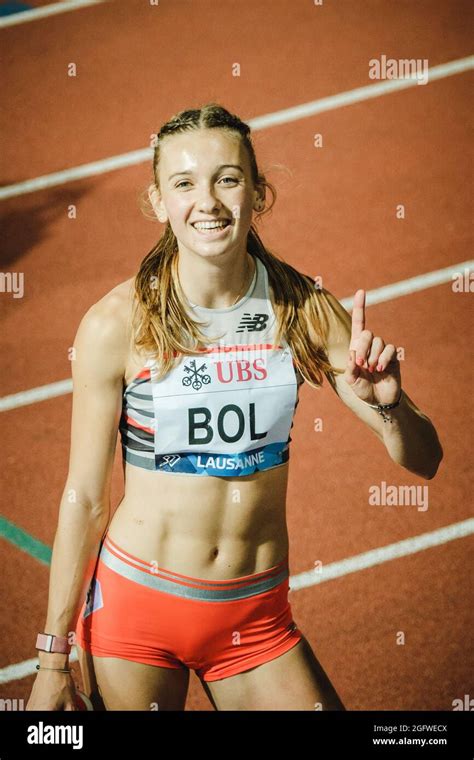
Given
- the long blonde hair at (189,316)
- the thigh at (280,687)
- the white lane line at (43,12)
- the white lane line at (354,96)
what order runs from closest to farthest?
the long blonde hair at (189,316)
the thigh at (280,687)
the white lane line at (354,96)
the white lane line at (43,12)

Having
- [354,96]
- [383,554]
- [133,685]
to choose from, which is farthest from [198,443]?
[354,96]

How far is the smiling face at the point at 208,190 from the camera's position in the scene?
2.63 m

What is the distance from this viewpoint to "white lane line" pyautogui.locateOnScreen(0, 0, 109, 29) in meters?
9.64

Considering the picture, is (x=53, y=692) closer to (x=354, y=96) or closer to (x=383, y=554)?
(x=383, y=554)

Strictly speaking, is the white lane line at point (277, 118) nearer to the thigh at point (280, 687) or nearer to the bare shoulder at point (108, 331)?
the bare shoulder at point (108, 331)

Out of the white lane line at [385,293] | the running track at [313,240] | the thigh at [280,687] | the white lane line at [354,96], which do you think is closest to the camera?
the thigh at [280,687]

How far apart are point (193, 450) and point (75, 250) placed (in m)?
4.80

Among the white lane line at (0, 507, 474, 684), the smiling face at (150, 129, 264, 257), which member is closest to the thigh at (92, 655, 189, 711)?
the smiling face at (150, 129, 264, 257)

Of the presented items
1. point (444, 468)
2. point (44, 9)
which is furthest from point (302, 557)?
point (44, 9)

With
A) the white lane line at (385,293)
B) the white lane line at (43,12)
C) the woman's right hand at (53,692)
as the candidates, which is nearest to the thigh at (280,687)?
the woman's right hand at (53,692)

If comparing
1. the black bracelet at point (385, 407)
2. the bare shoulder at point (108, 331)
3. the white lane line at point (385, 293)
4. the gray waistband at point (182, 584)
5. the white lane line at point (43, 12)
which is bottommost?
the gray waistband at point (182, 584)

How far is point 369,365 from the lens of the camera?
2.61 meters

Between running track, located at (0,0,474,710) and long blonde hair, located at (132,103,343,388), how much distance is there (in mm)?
859

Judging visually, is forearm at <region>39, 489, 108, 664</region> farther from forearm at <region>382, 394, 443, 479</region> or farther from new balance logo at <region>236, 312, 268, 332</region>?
forearm at <region>382, 394, 443, 479</region>
